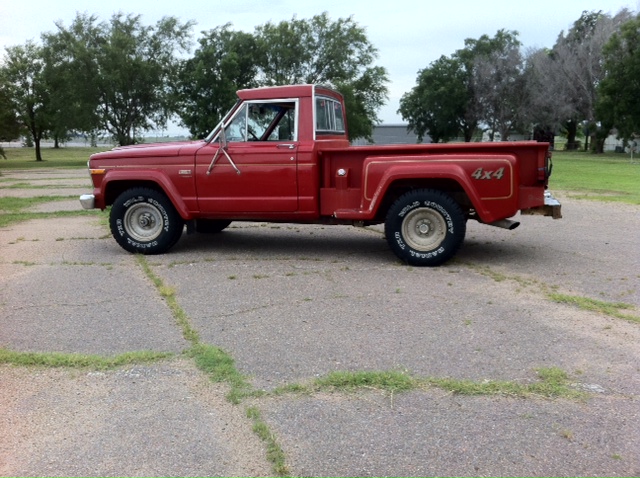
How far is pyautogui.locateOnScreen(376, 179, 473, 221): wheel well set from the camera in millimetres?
7207

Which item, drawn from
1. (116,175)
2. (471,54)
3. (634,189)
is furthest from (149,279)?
(471,54)

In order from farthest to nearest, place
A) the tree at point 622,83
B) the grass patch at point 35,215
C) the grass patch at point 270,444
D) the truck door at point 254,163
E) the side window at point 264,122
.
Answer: the tree at point 622,83, the grass patch at point 35,215, the side window at point 264,122, the truck door at point 254,163, the grass patch at point 270,444

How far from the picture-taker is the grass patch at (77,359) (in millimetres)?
4277

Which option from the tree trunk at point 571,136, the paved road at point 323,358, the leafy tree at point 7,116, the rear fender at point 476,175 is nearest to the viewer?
the paved road at point 323,358

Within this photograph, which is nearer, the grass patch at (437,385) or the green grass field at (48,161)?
the grass patch at (437,385)

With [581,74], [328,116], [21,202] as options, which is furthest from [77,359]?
[581,74]

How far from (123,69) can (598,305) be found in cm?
3959

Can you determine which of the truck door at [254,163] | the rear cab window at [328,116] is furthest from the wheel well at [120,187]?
the rear cab window at [328,116]

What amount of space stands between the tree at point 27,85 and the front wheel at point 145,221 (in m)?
42.2

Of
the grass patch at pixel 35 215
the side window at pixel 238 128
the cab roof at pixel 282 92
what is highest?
the cab roof at pixel 282 92

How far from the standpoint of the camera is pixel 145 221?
8.27 m

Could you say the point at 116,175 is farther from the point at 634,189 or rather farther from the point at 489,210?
the point at 634,189

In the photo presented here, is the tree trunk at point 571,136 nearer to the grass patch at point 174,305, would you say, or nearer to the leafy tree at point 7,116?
the leafy tree at point 7,116

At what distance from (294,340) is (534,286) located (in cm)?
288
